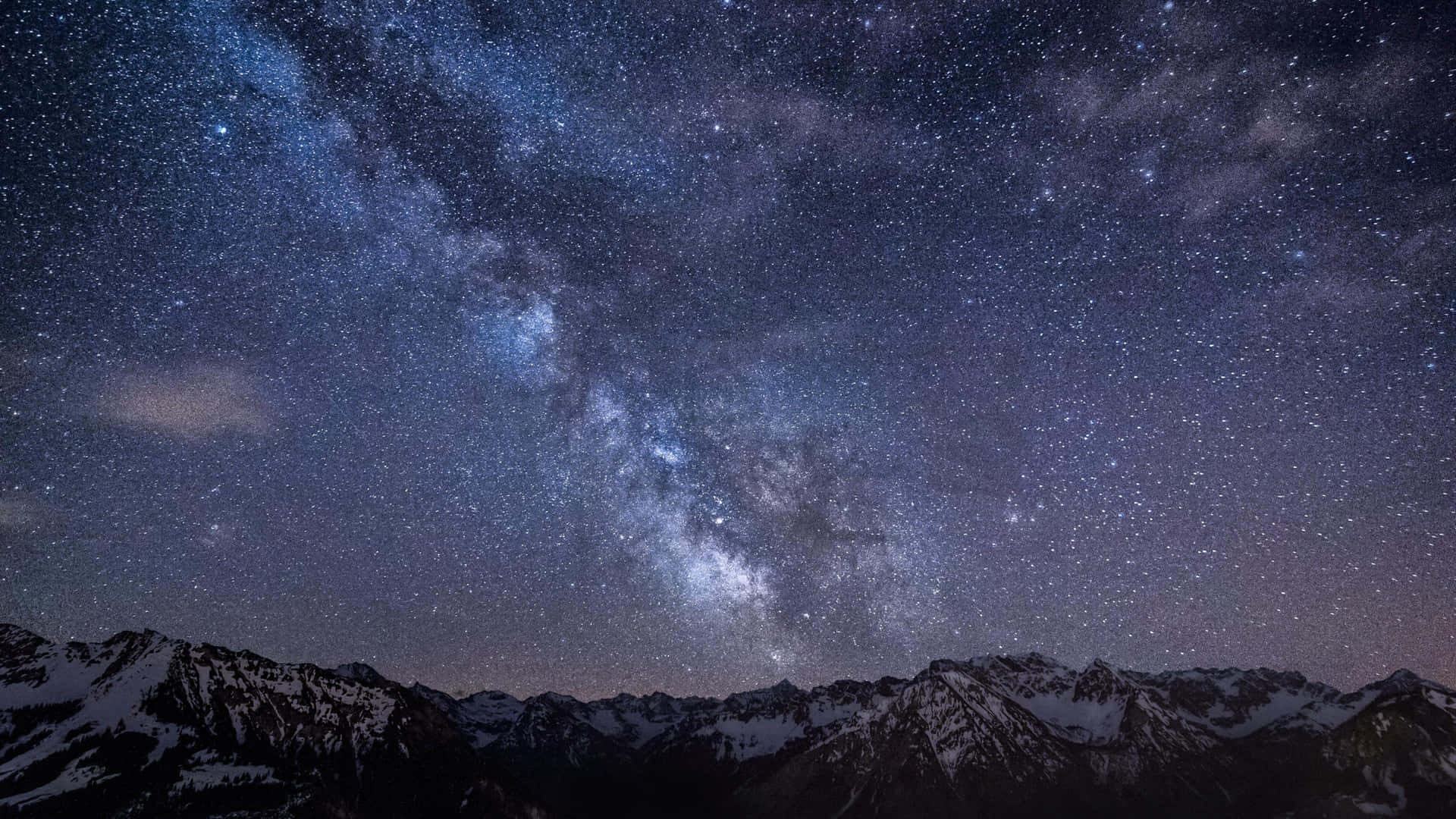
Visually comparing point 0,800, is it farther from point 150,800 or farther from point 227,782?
point 227,782

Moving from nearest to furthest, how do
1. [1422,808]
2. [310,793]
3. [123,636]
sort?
[310,793]
[123,636]
[1422,808]

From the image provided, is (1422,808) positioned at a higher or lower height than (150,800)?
lower

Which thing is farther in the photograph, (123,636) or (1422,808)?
(1422,808)

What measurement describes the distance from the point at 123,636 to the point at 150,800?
176 feet

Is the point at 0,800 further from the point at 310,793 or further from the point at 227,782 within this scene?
the point at 310,793

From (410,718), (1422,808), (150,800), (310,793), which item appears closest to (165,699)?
(150,800)

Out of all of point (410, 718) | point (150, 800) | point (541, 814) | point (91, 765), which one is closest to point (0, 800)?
point (91, 765)

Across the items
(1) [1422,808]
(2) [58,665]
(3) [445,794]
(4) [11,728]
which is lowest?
(1) [1422,808]

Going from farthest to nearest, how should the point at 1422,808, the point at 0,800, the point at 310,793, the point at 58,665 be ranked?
the point at 1422,808 → the point at 58,665 → the point at 310,793 → the point at 0,800

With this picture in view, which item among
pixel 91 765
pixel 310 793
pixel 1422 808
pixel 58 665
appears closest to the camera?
pixel 91 765

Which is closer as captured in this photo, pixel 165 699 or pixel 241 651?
pixel 165 699

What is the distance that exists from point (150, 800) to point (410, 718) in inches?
2537

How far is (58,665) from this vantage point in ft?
471

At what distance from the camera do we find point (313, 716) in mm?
155375
